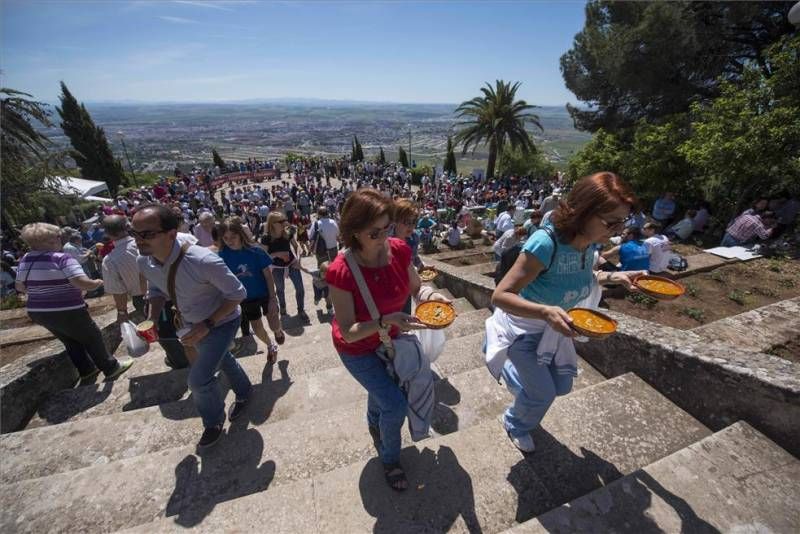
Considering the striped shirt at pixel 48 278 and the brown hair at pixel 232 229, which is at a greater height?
the brown hair at pixel 232 229

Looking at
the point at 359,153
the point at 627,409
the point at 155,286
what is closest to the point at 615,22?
the point at 627,409

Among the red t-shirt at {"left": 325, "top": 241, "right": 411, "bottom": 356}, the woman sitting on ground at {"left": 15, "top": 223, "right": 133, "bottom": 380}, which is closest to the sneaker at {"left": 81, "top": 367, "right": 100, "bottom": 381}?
the woman sitting on ground at {"left": 15, "top": 223, "right": 133, "bottom": 380}

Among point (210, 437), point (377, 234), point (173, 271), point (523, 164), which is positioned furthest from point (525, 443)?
point (523, 164)

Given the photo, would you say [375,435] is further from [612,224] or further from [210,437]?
[612,224]

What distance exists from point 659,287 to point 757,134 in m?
7.91

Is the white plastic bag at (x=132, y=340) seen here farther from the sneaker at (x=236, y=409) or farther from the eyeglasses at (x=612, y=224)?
the eyeglasses at (x=612, y=224)

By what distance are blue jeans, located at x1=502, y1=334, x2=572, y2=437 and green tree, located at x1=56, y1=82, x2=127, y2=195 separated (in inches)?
1628

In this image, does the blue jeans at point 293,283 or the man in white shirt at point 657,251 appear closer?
the man in white shirt at point 657,251

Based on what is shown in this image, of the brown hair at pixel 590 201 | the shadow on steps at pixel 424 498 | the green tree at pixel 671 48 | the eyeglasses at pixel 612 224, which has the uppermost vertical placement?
the green tree at pixel 671 48

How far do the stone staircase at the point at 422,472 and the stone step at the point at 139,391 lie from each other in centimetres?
59

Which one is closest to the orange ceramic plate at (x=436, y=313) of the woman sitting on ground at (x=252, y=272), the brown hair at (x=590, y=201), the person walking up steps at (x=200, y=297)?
the brown hair at (x=590, y=201)

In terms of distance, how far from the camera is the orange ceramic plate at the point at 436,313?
1990 mm

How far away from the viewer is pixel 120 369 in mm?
3875

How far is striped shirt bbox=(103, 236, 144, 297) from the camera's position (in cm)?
359
